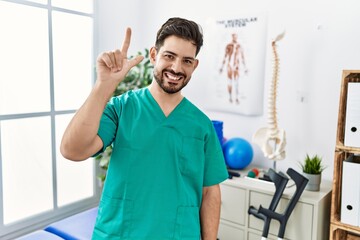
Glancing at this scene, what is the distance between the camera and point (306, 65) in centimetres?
208

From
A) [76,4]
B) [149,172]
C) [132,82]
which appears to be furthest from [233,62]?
[149,172]

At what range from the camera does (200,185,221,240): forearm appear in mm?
1183

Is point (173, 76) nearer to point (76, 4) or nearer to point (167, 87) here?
point (167, 87)

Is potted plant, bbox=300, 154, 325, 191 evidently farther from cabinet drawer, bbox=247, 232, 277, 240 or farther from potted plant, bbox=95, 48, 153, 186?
potted plant, bbox=95, 48, 153, 186

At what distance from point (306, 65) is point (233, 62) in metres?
0.51

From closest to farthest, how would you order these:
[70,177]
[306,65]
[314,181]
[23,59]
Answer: [314,181], [306,65], [23,59], [70,177]

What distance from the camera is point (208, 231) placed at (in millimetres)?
1181

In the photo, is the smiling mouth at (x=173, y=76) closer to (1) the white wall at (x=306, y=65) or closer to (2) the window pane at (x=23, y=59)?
(1) the white wall at (x=306, y=65)

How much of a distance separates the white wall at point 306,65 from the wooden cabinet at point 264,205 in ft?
1.03

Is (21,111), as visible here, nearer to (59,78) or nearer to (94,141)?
(59,78)

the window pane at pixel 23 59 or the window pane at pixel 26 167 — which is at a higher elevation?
the window pane at pixel 23 59

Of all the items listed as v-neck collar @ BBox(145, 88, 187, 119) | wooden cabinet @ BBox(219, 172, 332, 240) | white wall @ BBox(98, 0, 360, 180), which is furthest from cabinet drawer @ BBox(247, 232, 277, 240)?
v-neck collar @ BBox(145, 88, 187, 119)

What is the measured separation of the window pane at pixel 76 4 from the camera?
2.37m

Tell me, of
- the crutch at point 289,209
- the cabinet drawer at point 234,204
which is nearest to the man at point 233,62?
the cabinet drawer at point 234,204
